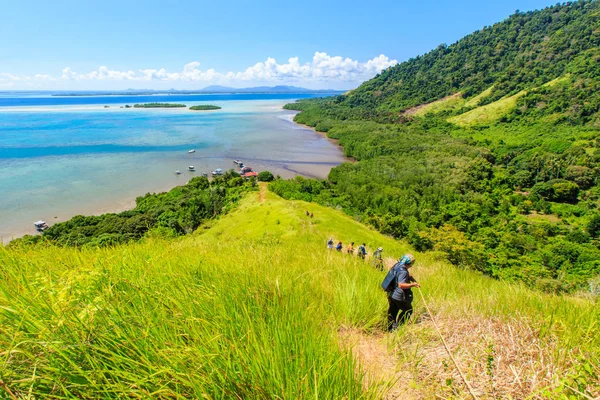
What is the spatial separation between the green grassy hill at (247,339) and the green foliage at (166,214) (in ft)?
100

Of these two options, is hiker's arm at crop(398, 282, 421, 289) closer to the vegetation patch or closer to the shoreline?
the shoreline

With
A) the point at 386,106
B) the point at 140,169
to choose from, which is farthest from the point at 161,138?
the point at 386,106


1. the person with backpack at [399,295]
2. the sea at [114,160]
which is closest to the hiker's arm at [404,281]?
the person with backpack at [399,295]

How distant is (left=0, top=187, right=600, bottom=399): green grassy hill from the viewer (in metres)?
1.54

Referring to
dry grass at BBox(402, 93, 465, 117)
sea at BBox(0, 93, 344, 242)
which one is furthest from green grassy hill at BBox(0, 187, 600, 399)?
dry grass at BBox(402, 93, 465, 117)

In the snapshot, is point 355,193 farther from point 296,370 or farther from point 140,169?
point 296,370

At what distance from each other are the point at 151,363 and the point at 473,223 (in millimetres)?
57709

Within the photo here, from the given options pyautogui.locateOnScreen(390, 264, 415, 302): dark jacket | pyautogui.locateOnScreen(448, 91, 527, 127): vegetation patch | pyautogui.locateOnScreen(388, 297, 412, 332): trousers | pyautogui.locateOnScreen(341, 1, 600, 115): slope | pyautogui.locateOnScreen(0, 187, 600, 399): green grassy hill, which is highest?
pyautogui.locateOnScreen(341, 1, 600, 115): slope

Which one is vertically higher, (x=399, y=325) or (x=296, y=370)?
(x=296, y=370)

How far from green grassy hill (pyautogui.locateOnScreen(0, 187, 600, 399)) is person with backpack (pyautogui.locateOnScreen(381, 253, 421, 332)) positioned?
0.17 meters

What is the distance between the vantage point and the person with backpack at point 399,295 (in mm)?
3809

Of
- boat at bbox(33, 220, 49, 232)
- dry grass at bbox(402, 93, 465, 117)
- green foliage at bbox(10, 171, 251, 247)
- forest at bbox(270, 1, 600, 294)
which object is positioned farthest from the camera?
dry grass at bbox(402, 93, 465, 117)

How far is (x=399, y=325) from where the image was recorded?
347 centimetres

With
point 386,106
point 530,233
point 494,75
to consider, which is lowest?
point 530,233
